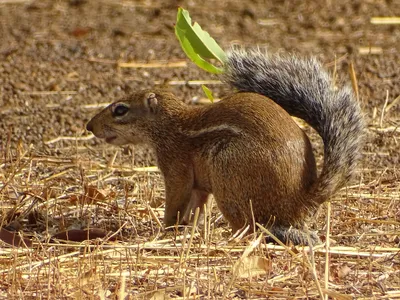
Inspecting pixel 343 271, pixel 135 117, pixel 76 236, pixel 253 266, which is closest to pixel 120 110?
pixel 135 117

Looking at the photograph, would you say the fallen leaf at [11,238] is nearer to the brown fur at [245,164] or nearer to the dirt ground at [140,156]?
the dirt ground at [140,156]

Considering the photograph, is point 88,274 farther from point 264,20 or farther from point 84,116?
point 264,20

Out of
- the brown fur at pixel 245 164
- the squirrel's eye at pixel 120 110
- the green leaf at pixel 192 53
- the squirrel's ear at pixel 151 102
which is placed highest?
the green leaf at pixel 192 53

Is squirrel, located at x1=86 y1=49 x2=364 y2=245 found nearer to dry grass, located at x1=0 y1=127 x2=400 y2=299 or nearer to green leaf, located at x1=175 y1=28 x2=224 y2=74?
dry grass, located at x1=0 y1=127 x2=400 y2=299

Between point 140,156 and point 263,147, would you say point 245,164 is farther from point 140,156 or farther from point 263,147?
point 140,156

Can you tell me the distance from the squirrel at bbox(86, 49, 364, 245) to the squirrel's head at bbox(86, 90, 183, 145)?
0.07 m

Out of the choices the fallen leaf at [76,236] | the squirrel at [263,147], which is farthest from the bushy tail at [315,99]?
the fallen leaf at [76,236]

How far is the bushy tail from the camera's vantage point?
17.3ft

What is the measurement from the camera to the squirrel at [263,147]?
5219 millimetres

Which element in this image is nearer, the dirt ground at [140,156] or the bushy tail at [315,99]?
the dirt ground at [140,156]

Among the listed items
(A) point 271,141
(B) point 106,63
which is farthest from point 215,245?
(B) point 106,63

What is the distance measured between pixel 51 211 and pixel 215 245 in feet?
4.93

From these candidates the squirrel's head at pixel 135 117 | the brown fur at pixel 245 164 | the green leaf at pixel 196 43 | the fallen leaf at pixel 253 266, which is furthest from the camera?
the green leaf at pixel 196 43

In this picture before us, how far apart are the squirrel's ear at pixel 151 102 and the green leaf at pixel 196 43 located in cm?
41
